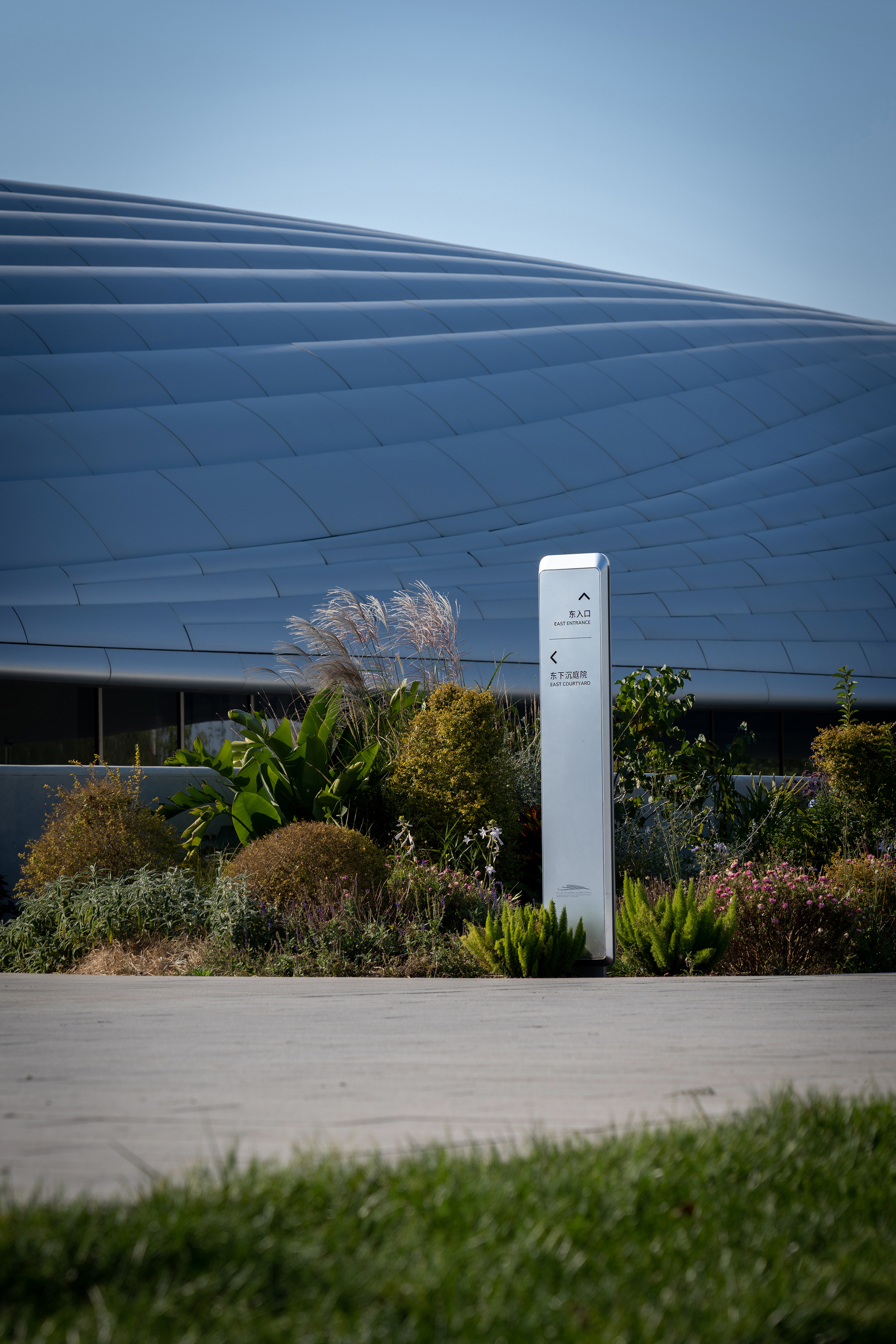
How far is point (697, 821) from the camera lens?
37.6 feet

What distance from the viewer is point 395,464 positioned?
63.8 ft

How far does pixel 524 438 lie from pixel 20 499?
935 centimetres

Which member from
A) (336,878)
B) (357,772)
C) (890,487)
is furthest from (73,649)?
(890,487)

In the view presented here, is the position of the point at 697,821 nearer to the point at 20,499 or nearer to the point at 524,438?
the point at 20,499

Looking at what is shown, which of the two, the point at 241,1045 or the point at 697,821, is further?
the point at 697,821

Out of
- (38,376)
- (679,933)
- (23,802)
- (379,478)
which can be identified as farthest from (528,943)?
(38,376)

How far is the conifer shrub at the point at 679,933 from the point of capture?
25.1 ft

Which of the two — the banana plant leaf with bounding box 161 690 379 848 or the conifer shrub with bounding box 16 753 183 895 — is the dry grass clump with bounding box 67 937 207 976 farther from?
the banana plant leaf with bounding box 161 690 379 848

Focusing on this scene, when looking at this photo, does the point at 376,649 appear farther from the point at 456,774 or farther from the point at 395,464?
the point at 395,464

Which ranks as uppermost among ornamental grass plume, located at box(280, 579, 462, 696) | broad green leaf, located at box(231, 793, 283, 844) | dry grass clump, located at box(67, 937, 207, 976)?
ornamental grass plume, located at box(280, 579, 462, 696)

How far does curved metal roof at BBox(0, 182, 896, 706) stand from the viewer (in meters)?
16.0

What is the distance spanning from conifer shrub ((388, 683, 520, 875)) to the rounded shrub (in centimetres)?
82

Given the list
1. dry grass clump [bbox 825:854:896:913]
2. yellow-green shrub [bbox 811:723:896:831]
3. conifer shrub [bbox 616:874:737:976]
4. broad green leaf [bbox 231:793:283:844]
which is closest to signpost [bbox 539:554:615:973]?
conifer shrub [bbox 616:874:737:976]

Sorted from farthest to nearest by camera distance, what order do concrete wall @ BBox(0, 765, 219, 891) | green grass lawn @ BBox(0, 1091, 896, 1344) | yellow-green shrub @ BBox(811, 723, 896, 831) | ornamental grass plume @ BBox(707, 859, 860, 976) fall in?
yellow-green shrub @ BBox(811, 723, 896, 831), concrete wall @ BBox(0, 765, 219, 891), ornamental grass plume @ BBox(707, 859, 860, 976), green grass lawn @ BBox(0, 1091, 896, 1344)
